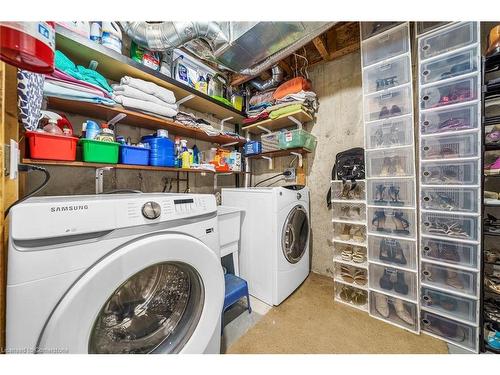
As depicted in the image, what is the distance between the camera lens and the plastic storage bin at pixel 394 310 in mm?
1255

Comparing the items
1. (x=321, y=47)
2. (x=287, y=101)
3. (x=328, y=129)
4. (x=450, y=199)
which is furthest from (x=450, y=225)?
(x=321, y=47)

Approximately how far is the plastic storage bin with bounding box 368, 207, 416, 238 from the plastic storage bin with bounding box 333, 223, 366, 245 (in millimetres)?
144

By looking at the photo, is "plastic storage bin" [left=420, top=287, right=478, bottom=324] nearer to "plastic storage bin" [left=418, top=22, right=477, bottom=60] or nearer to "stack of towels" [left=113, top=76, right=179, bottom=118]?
"plastic storage bin" [left=418, top=22, right=477, bottom=60]

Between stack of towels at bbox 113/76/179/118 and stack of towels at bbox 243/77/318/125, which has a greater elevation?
stack of towels at bbox 243/77/318/125

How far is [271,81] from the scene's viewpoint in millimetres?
2066

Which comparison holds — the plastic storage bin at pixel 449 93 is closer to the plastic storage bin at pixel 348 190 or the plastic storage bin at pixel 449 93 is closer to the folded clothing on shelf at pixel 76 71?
the plastic storage bin at pixel 348 190

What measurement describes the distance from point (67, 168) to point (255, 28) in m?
1.61

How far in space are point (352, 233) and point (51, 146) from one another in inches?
80.0

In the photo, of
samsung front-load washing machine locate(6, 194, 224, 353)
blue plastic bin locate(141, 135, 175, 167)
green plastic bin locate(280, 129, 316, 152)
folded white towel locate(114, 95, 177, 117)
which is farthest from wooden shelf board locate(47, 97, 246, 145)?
green plastic bin locate(280, 129, 316, 152)

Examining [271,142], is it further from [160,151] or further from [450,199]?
[450,199]

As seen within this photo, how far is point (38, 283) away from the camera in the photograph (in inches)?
18.1

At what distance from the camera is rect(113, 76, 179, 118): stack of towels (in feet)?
3.91

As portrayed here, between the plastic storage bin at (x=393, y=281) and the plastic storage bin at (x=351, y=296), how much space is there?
185 mm

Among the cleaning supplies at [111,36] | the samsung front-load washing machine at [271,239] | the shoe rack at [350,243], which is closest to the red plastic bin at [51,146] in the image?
the cleaning supplies at [111,36]
